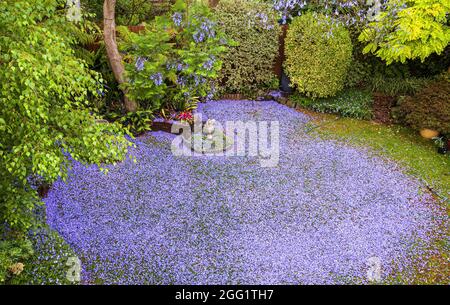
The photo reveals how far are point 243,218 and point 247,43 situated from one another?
4.50m

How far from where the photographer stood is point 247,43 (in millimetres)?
8320

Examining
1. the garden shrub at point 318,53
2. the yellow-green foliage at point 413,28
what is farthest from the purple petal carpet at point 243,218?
the yellow-green foliage at point 413,28

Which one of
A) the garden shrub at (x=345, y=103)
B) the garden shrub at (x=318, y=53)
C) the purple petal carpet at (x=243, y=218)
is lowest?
the purple petal carpet at (x=243, y=218)

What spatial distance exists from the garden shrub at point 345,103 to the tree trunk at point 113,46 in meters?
3.41

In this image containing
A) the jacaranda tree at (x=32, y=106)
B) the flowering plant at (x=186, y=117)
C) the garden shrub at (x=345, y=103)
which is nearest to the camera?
the jacaranda tree at (x=32, y=106)

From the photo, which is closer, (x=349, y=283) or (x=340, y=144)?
(x=349, y=283)

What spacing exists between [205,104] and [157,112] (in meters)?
1.19

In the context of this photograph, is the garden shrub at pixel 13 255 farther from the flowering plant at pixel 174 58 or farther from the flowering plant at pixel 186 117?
the flowering plant at pixel 186 117

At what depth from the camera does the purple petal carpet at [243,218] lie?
4172 millimetres

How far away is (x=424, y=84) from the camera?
8.01m

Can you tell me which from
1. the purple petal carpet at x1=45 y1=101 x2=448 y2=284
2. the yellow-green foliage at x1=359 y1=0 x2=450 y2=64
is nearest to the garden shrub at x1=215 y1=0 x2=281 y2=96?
the yellow-green foliage at x1=359 y1=0 x2=450 y2=64
